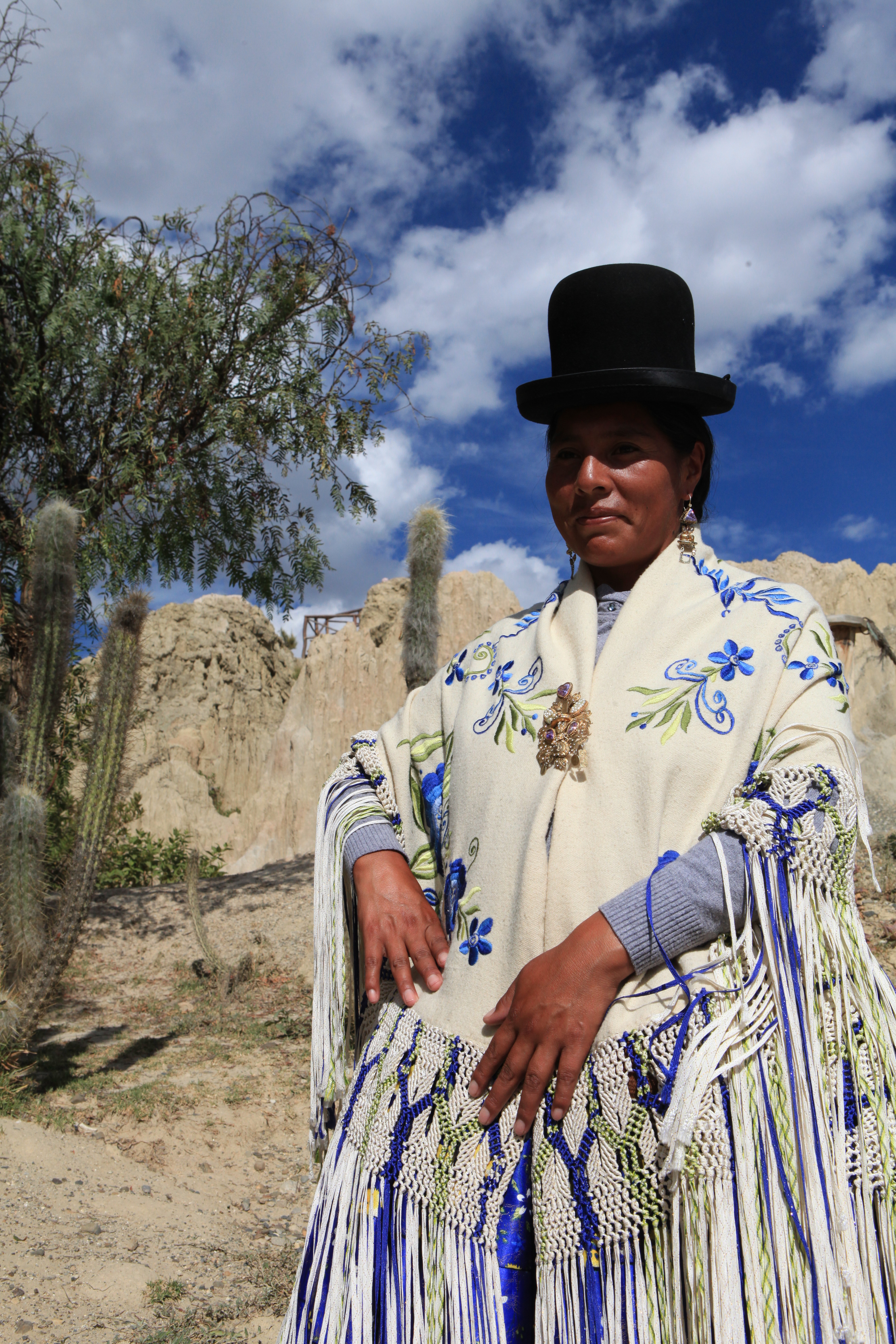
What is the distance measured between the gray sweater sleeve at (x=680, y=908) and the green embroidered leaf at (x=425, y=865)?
0.52m

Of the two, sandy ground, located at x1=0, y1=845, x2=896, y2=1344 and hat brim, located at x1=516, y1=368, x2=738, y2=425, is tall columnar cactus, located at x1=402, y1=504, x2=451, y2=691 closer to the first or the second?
sandy ground, located at x1=0, y1=845, x2=896, y2=1344

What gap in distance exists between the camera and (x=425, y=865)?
68.8 inches

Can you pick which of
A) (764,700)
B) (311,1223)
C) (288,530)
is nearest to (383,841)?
(311,1223)

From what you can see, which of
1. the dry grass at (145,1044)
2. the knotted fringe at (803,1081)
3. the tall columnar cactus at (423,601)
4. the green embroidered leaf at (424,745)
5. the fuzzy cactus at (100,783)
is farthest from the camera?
the tall columnar cactus at (423,601)

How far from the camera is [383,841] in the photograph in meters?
1.72

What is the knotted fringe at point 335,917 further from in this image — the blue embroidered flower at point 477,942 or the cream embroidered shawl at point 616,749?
the blue embroidered flower at point 477,942

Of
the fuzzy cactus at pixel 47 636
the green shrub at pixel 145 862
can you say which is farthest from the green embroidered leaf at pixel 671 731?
the green shrub at pixel 145 862

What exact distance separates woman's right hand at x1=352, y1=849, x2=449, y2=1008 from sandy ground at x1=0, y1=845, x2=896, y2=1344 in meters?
0.82

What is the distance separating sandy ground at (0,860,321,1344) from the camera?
114 inches

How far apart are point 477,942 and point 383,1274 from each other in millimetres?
506

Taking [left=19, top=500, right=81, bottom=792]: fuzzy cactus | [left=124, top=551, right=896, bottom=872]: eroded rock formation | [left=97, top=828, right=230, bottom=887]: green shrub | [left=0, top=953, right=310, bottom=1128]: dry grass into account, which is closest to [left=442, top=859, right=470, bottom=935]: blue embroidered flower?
[left=0, top=953, right=310, bottom=1128]: dry grass

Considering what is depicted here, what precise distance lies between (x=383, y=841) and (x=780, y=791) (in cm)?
74

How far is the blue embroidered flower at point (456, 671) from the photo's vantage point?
1.82 meters

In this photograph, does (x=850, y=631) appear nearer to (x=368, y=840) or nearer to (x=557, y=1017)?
(x=368, y=840)
